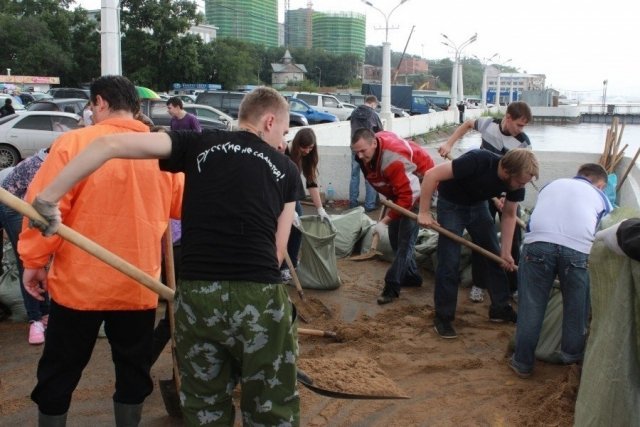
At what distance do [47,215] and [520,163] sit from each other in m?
2.84

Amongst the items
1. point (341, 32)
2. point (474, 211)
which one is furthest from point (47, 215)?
point (341, 32)

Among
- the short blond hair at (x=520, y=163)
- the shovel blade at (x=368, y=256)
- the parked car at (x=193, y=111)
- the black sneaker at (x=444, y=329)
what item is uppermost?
the parked car at (x=193, y=111)

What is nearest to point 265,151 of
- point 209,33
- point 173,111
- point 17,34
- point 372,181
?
point 372,181

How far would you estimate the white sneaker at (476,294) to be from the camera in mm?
5227

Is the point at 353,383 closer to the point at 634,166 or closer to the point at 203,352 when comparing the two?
the point at 203,352

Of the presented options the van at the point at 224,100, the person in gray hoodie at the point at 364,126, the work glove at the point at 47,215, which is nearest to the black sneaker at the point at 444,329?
the work glove at the point at 47,215

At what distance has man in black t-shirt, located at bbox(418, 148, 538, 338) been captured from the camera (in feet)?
13.3

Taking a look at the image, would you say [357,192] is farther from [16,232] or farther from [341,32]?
[341,32]

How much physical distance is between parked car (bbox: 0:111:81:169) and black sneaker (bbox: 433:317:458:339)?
1050 cm

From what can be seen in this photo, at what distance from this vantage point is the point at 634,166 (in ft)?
25.2

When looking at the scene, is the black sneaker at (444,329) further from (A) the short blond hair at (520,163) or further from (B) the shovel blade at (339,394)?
(A) the short blond hair at (520,163)

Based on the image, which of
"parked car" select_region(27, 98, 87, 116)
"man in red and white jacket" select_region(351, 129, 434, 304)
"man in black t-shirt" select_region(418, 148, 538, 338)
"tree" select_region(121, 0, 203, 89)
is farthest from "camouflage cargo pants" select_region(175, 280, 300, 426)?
"tree" select_region(121, 0, 203, 89)

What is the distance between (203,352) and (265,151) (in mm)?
723

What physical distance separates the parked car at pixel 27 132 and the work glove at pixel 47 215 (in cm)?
1151
